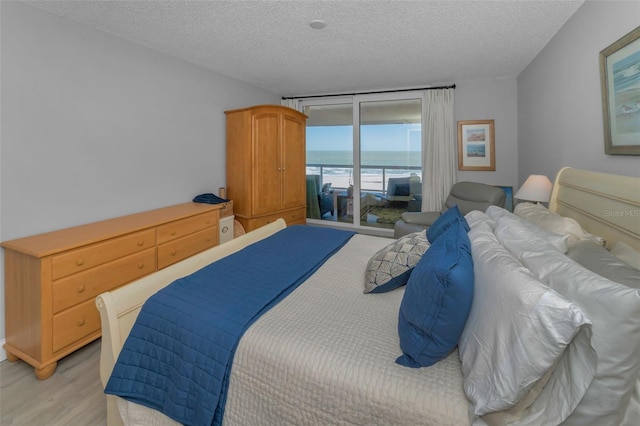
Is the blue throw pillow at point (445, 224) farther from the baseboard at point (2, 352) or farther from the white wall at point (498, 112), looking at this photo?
the baseboard at point (2, 352)

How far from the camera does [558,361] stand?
851 millimetres

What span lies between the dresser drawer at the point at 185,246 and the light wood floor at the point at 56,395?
871 mm

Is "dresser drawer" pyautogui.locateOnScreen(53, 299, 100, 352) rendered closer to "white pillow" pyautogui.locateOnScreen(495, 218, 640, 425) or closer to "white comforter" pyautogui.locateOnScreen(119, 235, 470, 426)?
"white comforter" pyautogui.locateOnScreen(119, 235, 470, 426)

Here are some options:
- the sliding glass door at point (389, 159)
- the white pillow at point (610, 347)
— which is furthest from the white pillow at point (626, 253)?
the sliding glass door at point (389, 159)

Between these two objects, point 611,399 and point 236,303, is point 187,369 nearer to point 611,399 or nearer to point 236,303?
point 236,303

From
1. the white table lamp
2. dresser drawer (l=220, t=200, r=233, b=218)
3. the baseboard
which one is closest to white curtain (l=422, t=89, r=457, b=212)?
the white table lamp

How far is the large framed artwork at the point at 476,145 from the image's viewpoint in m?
4.06

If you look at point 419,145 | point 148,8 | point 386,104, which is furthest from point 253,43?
point 419,145

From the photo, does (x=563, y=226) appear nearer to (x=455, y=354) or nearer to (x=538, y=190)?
(x=455, y=354)

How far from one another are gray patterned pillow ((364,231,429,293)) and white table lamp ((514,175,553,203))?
4.65 ft

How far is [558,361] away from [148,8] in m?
3.09

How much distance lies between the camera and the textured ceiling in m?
2.20

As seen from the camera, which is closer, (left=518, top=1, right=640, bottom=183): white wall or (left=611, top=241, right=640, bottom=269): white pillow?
(left=611, top=241, right=640, bottom=269): white pillow

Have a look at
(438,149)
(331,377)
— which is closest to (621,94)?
(331,377)
